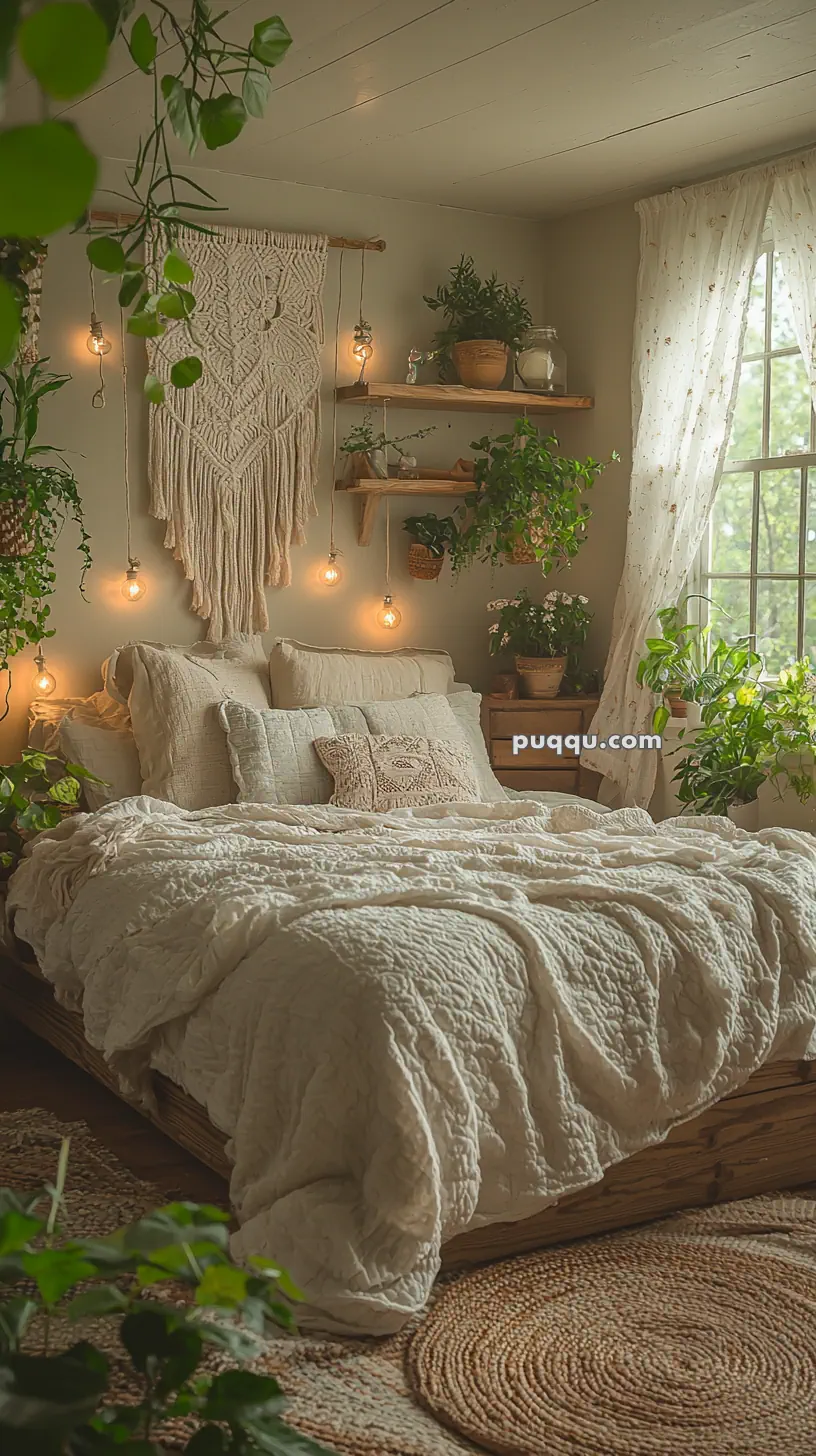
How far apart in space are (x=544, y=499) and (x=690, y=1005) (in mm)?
2577

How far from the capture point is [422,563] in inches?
190

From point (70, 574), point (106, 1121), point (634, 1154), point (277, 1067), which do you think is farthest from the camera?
point (70, 574)

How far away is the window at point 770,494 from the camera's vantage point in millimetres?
4312

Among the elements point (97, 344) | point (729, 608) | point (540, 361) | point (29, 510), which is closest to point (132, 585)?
point (29, 510)

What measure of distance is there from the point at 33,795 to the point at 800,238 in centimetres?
270

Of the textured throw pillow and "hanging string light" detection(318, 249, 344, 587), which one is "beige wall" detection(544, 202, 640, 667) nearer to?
Answer: "hanging string light" detection(318, 249, 344, 587)

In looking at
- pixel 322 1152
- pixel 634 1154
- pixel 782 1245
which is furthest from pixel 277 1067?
pixel 782 1245

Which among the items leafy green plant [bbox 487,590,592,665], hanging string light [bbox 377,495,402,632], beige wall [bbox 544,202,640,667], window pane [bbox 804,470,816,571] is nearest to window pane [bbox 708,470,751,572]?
window pane [bbox 804,470,816,571]

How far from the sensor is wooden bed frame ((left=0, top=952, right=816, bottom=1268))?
2.39 metres

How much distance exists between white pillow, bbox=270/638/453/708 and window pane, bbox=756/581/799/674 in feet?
3.36

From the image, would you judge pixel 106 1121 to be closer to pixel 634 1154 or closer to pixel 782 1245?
pixel 634 1154

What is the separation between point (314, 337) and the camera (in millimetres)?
4586

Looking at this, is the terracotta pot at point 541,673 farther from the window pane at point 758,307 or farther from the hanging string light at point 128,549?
the hanging string light at point 128,549

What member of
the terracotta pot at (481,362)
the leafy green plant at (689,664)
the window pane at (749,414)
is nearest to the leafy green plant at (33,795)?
the leafy green plant at (689,664)
